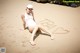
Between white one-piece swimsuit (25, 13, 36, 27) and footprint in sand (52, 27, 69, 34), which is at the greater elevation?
white one-piece swimsuit (25, 13, 36, 27)

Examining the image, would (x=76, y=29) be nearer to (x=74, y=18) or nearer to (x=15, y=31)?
(x=74, y=18)

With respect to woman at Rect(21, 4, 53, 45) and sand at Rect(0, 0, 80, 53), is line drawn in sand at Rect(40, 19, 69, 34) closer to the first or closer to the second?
sand at Rect(0, 0, 80, 53)

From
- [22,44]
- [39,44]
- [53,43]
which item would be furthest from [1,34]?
[53,43]

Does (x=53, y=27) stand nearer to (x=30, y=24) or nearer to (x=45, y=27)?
(x=45, y=27)

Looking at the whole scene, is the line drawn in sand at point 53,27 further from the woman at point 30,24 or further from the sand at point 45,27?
the woman at point 30,24

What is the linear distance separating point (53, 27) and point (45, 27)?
91mm

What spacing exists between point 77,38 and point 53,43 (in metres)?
0.28

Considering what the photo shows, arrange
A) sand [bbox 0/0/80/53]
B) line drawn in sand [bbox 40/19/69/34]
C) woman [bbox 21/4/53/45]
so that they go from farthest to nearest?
line drawn in sand [bbox 40/19/69/34] < woman [bbox 21/4/53/45] < sand [bbox 0/0/80/53]

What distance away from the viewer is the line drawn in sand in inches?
75.7

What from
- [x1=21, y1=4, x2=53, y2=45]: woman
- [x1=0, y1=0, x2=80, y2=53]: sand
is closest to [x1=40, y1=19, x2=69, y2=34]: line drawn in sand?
[x1=0, y1=0, x2=80, y2=53]: sand

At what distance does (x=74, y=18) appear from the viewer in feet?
7.29

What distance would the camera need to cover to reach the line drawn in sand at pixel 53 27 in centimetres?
192

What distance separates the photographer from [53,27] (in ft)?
6.58

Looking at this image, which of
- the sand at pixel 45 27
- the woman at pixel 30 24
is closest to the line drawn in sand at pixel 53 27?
the sand at pixel 45 27
